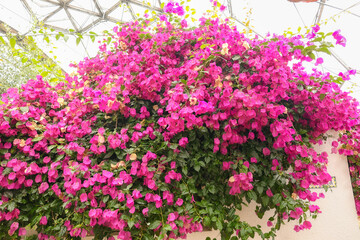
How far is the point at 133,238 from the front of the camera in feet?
4.03

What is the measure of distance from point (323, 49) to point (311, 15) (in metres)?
3.67

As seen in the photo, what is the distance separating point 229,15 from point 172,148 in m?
4.28

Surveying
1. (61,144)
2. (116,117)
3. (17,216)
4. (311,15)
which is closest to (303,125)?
(116,117)

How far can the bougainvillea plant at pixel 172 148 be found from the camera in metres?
1.20

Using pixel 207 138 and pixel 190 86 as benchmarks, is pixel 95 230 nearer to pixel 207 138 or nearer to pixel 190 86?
pixel 207 138

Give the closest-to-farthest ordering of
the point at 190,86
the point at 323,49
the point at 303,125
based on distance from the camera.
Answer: the point at 323,49 < the point at 190,86 < the point at 303,125

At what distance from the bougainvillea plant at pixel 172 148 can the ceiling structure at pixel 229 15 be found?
1.28 m

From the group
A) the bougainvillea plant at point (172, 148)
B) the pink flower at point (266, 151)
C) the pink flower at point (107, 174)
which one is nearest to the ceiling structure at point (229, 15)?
the bougainvillea plant at point (172, 148)

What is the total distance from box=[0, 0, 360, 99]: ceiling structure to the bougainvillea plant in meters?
1.28

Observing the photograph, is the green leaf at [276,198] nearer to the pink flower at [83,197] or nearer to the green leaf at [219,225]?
the green leaf at [219,225]

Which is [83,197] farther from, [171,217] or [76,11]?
[76,11]

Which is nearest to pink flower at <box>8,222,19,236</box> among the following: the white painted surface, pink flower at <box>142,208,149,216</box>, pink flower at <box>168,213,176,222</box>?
pink flower at <box>142,208,149,216</box>

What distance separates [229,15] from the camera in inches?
183

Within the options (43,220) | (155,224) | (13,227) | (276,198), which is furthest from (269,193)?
(13,227)
